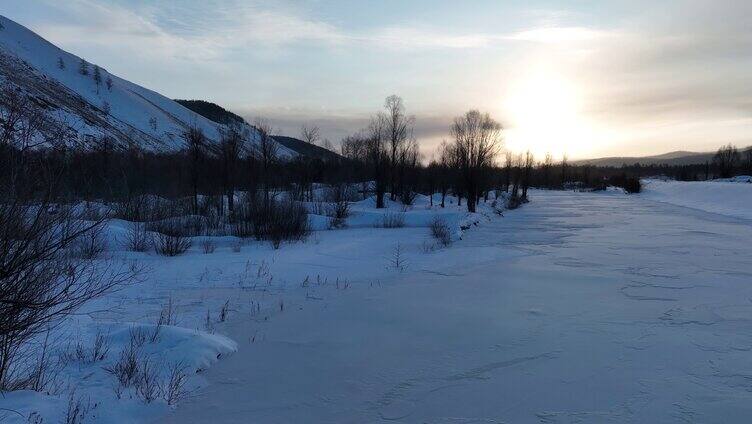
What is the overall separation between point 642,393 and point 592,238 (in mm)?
18686

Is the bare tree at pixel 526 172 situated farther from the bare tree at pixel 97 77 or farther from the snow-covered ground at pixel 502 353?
the bare tree at pixel 97 77

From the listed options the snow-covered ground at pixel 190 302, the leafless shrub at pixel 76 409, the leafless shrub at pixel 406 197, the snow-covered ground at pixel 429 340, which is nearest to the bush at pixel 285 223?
the snow-covered ground at pixel 190 302

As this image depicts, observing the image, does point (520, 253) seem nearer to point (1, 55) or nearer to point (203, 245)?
point (203, 245)

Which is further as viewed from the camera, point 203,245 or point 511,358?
point 203,245

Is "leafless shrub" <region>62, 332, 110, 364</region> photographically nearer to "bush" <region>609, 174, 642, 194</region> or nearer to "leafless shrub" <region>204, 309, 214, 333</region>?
"leafless shrub" <region>204, 309, 214, 333</region>

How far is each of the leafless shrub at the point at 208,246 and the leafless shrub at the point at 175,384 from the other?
1120 centimetres

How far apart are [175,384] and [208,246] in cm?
1275

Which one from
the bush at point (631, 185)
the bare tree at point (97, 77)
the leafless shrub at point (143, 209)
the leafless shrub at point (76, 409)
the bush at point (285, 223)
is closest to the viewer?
the leafless shrub at point (76, 409)

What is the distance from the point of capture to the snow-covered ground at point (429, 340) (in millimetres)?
5820

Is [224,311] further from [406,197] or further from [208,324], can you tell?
[406,197]

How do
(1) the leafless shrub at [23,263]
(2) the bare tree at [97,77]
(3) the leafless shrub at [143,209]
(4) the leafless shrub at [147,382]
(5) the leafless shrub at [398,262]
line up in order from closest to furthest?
(1) the leafless shrub at [23,263] < (4) the leafless shrub at [147,382] < (5) the leafless shrub at [398,262] < (3) the leafless shrub at [143,209] < (2) the bare tree at [97,77]

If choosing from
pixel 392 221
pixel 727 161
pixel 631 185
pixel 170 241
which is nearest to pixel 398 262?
pixel 170 241

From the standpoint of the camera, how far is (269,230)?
2038cm

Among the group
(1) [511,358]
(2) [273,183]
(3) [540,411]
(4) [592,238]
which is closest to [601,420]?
(3) [540,411]
